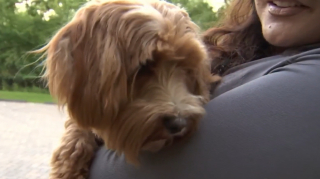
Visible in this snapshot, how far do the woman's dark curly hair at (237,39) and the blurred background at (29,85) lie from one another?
0.71ft

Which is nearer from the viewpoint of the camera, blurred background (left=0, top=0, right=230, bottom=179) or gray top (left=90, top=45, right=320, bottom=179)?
gray top (left=90, top=45, right=320, bottom=179)

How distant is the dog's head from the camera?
2.11 m

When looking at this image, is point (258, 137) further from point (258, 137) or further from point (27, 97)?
point (27, 97)

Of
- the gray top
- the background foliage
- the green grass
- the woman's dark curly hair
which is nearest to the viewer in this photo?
the gray top

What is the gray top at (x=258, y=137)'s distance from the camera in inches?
73.5

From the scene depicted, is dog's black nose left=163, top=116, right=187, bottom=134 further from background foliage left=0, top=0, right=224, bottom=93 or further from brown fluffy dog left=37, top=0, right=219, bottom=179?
background foliage left=0, top=0, right=224, bottom=93

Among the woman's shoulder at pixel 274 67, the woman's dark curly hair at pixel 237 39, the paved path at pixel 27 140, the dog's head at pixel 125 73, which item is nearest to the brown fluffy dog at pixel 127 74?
the dog's head at pixel 125 73

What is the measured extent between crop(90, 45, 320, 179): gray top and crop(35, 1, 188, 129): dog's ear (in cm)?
32

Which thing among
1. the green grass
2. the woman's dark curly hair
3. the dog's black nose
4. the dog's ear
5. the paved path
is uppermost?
the dog's ear

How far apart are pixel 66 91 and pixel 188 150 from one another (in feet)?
2.07

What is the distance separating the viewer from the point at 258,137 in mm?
1934

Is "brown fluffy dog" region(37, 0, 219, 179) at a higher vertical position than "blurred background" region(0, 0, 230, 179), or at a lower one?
higher

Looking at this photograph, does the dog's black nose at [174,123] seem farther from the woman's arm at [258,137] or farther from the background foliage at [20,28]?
the background foliage at [20,28]

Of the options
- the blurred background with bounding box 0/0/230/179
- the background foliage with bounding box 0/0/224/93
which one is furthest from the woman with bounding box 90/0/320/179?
the background foliage with bounding box 0/0/224/93
